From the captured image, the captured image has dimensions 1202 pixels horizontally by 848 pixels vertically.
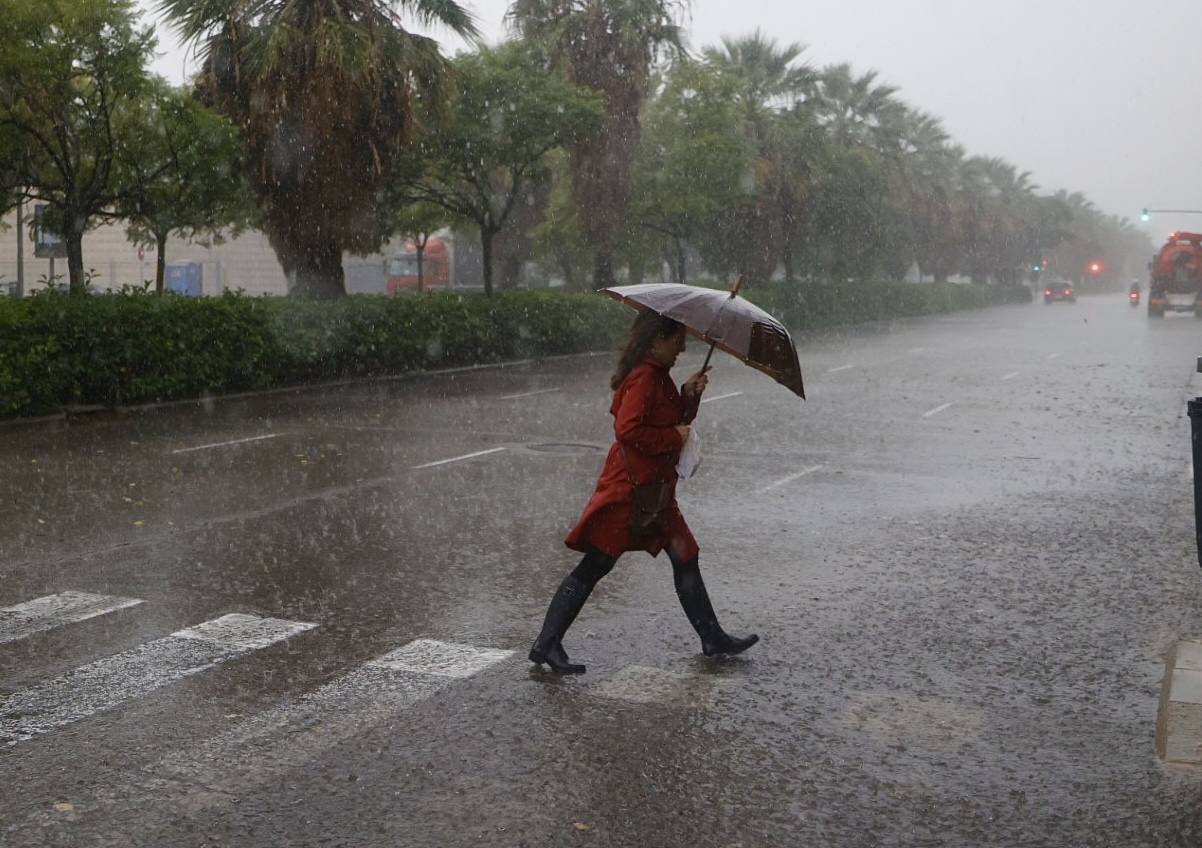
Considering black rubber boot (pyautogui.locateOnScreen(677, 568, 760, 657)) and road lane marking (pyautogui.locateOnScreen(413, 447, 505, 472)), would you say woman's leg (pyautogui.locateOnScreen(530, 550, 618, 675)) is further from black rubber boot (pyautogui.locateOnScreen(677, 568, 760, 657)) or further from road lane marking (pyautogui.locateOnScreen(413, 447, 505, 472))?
road lane marking (pyautogui.locateOnScreen(413, 447, 505, 472))

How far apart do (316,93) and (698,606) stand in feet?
56.3

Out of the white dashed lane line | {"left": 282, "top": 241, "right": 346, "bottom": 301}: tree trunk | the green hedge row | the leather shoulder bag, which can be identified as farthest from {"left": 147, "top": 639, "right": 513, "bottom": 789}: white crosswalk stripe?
{"left": 282, "top": 241, "right": 346, "bottom": 301}: tree trunk

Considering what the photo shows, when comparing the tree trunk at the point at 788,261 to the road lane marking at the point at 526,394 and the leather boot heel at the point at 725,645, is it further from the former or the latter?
the leather boot heel at the point at 725,645

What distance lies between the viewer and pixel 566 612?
577 cm

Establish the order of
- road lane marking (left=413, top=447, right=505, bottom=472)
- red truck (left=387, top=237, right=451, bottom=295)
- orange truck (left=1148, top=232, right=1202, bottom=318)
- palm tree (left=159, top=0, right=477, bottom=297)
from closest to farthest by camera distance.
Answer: road lane marking (left=413, top=447, right=505, bottom=472) < palm tree (left=159, top=0, right=477, bottom=297) < orange truck (left=1148, top=232, right=1202, bottom=318) < red truck (left=387, top=237, right=451, bottom=295)

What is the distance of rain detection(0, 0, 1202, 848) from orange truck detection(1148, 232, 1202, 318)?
2499 cm

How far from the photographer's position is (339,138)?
21812 mm

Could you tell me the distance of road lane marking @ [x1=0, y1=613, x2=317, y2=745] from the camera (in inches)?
204

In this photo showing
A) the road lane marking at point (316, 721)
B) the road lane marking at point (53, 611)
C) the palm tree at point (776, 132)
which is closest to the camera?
the road lane marking at point (316, 721)

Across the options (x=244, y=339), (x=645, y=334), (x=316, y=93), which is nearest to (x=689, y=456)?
(x=645, y=334)

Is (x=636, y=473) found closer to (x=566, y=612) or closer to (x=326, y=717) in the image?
(x=566, y=612)

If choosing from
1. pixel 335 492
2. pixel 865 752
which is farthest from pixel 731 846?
pixel 335 492

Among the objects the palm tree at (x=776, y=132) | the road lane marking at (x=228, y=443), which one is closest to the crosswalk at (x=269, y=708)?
the road lane marking at (x=228, y=443)

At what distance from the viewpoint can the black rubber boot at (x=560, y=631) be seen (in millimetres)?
5754
